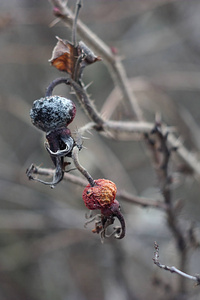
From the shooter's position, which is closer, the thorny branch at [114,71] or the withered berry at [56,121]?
the withered berry at [56,121]

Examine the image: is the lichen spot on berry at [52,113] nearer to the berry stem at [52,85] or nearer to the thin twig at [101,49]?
the berry stem at [52,85]

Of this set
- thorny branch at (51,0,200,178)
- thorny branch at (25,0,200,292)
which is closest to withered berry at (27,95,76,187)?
thorny branch at (25,0,200,292)

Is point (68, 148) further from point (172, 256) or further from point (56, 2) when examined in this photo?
point (172, 256)

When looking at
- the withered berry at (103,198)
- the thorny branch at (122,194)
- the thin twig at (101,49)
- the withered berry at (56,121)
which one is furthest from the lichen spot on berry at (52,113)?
the thin twig at (101,49)

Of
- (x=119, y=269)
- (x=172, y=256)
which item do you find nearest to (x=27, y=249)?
(x=119, y=269)

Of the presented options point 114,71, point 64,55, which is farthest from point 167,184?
point 64,55

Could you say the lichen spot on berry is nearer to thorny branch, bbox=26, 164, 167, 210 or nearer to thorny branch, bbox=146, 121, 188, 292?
thorny branch, bbox=26, 164, 167, 210

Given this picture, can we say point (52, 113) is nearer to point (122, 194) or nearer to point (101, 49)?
point (122, 194)
